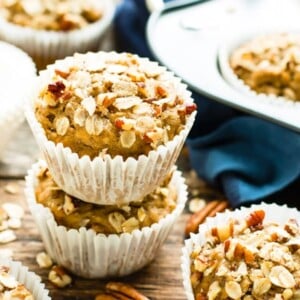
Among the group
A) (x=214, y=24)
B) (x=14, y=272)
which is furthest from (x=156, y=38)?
(x=14, y=272)

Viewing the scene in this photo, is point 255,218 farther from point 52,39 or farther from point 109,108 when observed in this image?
point 52,39

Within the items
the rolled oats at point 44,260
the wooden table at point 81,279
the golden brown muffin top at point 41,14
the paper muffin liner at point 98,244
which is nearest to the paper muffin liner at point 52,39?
the golden brown muffin top at point 41,14

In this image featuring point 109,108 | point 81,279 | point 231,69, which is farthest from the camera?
point 231,69

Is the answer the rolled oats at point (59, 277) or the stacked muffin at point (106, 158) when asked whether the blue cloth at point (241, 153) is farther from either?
the rolled oats at point (59, 277)

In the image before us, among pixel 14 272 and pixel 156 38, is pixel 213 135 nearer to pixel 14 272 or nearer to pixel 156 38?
pixel 156 38

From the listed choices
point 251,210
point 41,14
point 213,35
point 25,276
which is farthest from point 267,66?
point 25,276
